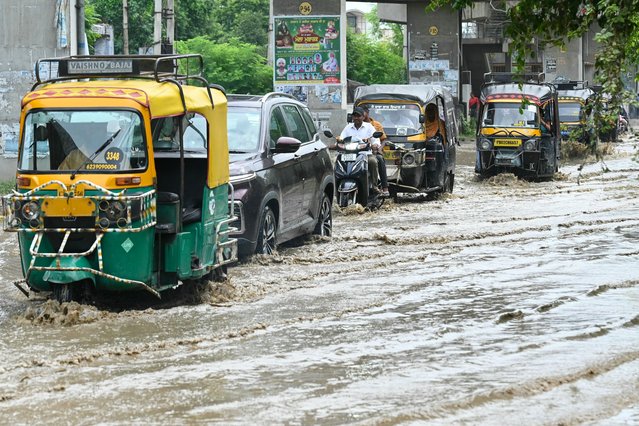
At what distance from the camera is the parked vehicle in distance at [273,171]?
12.1 metres

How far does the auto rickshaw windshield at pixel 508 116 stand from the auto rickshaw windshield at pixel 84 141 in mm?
18526

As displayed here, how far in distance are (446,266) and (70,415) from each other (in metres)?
7.01

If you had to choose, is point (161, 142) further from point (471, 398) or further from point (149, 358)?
point (471, 398)

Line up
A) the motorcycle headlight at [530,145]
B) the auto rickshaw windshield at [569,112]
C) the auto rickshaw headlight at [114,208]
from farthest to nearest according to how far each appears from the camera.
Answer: the auto rickshaw windshield at [569,112] < the motorcycle headlight at [530,145] < the auto rickshaw headlight at [114,208]

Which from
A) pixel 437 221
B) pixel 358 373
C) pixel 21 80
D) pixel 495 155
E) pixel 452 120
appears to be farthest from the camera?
pixel 495 155

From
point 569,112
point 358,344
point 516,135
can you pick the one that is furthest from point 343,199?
point 569,112

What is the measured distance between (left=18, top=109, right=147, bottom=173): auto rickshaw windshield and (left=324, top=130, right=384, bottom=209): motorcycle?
916cm

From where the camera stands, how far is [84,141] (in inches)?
368

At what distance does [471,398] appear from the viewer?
271 inches

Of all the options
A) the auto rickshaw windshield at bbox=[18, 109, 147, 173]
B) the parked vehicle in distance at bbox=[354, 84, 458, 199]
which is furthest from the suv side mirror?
the parked vehicle in distance at bbox=[354, 84, 458, 199]

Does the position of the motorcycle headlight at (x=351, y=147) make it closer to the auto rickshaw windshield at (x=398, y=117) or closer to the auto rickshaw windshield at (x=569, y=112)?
the auto rickshaw windshield at (x=398, y=117)

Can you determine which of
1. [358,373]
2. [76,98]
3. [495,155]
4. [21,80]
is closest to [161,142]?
[76,98]

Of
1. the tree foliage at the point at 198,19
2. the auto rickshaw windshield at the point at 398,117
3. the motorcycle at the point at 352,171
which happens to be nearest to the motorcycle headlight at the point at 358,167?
the motorcycle at the point at 352,171

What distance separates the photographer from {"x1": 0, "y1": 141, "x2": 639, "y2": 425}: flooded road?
672cm
